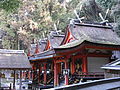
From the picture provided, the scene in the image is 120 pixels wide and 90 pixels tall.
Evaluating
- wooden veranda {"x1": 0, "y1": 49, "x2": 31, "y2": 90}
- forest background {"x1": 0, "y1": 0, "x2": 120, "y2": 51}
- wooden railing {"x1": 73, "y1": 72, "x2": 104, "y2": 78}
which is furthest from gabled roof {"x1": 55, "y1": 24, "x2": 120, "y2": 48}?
forest background {"x1": 0, "y1": 0, "x2": 120, "y2": 51}

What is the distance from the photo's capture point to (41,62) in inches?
714

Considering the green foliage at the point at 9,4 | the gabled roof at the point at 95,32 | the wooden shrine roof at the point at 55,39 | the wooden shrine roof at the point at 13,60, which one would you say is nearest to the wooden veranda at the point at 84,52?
the gabled roof at the point at 95,32

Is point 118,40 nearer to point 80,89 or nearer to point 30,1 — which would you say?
point 80,89

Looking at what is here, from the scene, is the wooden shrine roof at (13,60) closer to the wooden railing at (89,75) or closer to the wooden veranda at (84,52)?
the wooden veranda at (84,52)

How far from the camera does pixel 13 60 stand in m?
15.4

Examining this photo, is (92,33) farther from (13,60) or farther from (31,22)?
(31,22)

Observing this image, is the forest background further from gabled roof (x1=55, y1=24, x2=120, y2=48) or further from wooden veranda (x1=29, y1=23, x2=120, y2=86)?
wooden veranda (x1=29, y1=23, x2=120, y2=86)

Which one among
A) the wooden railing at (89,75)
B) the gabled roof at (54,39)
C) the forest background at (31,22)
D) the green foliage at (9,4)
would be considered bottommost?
the wooden railing at (89,75)

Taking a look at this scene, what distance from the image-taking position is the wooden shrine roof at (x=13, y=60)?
47.2ft

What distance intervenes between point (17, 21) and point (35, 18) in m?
3.19

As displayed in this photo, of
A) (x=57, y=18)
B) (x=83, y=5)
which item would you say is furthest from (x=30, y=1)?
(x=83, y=5)

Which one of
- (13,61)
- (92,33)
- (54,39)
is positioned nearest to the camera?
(92,33)

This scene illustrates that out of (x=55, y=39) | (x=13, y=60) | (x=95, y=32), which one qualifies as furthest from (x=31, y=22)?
(x=95, y=32)

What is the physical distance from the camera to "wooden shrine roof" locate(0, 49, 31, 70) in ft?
47.2
